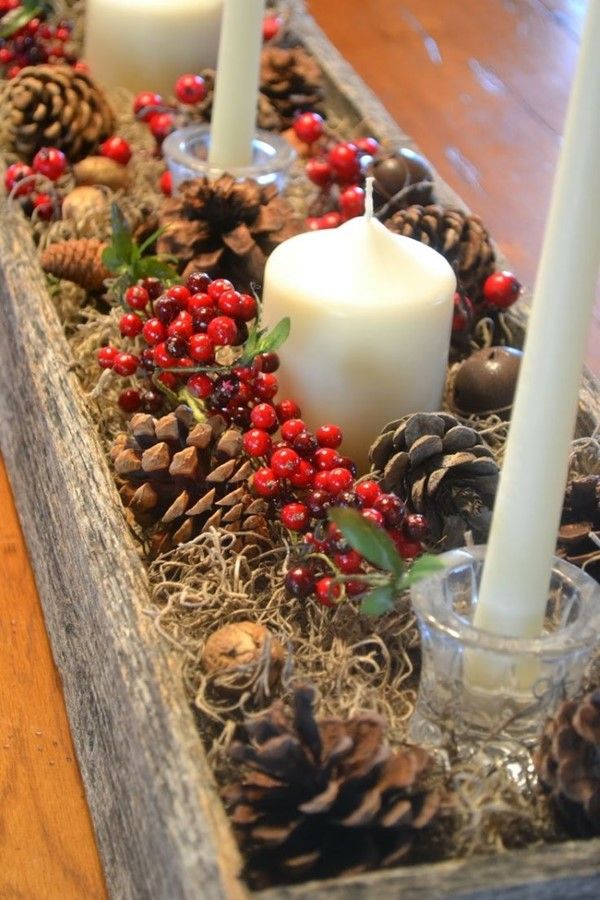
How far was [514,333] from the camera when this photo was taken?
859 mm

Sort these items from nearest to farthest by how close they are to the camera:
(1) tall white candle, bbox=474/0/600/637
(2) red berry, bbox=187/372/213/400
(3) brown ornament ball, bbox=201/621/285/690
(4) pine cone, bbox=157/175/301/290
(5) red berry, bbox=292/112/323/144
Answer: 1. (1) tall white candle, bbox=474/0/600/637
2. (3) brown ornament ball, bbox=201/621/285/690
3. (2) red berry, bbox=187/372/213/400
4. (4) pine cone, bbox=157/175/301/290
5. (5) red berry, bbox=292/112/323/144

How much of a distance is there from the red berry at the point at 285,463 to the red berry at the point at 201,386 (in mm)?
57

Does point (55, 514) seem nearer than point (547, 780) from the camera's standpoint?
No

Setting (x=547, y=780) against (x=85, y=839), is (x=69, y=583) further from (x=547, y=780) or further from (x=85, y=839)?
(x=547, y=780)

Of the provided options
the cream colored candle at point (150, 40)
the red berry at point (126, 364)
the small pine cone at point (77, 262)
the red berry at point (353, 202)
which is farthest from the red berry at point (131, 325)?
the cream colored candle at point (150, 40)

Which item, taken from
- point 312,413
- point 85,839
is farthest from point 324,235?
point 85,839

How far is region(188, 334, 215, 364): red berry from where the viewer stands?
70cm

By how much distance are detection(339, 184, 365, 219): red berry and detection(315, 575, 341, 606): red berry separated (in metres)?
0.36

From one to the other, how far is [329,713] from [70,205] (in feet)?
1.58

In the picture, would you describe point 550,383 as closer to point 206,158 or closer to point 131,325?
point 131,325

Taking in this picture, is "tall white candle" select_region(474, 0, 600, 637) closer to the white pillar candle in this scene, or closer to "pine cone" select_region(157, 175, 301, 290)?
the white pillar candle

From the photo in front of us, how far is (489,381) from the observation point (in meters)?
0.78

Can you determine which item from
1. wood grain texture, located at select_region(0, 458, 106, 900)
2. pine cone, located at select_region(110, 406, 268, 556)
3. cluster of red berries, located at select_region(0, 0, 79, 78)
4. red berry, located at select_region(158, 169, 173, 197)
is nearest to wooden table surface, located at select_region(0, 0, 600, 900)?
wood grain texture, located at select_region(0, 458, 106, 900)

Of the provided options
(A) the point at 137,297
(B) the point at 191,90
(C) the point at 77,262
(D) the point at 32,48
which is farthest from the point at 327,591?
(D) the point at 32,48
